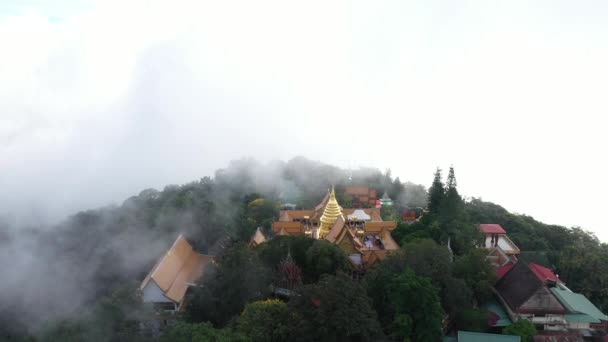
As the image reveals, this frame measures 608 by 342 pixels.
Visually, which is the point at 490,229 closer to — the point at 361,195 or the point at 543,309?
the point at 543,309

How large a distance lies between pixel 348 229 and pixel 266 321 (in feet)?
37.5

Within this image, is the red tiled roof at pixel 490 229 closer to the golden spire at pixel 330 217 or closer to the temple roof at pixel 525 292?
the temple roof at pixel 525 292

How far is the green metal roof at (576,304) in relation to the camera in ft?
79.7

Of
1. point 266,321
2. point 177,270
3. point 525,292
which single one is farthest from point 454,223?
point 177,270

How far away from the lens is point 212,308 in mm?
22344

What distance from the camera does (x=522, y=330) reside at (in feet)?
72.1

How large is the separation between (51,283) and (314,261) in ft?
46.6

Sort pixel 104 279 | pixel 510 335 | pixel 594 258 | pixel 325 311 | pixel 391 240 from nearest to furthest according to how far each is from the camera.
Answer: pixel 325 311
pixel 510 335
pixel 104 279
pixel 594 258
pixel 391 240

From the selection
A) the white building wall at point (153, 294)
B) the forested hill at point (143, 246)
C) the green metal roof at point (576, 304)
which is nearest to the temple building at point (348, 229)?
the forested hill at point (143, 246)

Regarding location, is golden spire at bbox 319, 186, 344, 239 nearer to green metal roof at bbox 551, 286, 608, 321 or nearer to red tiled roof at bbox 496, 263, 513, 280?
red tiled roof at bbox 496, 263, 513, 280

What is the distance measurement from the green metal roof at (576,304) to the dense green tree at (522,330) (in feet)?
11.0

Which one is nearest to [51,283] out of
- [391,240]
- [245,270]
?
[245,270]

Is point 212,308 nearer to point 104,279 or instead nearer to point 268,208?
point 104,279

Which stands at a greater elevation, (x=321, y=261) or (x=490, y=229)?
(x=490, y=229)
